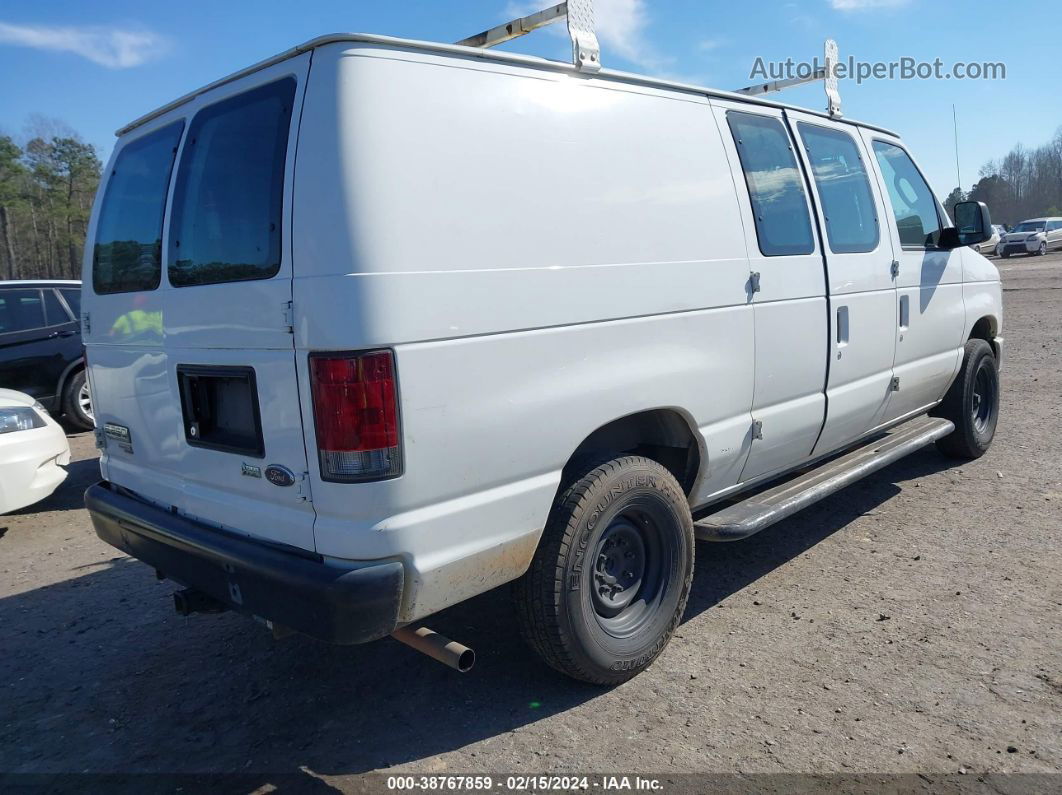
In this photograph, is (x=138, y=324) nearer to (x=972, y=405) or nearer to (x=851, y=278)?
(x=851, y=278)


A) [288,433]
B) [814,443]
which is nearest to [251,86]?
[288,433]

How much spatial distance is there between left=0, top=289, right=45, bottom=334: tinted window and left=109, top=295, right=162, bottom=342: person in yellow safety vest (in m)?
5.80

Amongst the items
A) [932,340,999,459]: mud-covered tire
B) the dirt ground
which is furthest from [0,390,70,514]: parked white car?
[932,340,999,459]: mud-covered tire

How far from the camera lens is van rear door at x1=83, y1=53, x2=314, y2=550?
2562 mm

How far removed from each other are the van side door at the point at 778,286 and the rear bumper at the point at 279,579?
2095 millimetres

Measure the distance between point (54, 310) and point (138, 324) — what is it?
6.18 metres

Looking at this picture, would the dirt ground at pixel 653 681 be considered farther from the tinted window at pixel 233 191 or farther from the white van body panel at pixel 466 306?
the tinted window at pixel 233 191

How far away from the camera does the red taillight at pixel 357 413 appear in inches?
93.4

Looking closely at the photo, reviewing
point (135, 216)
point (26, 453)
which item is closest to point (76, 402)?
point (26, 453)

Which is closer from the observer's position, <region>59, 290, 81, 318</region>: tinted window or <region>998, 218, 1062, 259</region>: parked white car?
<region>59, 290, 81, 318</region>: tinted window

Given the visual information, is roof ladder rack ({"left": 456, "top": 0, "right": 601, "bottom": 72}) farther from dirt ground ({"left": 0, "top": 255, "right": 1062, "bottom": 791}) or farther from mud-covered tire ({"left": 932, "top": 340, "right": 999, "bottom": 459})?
mud-covered tire ({"left": 932, "top": 340, "right": 999, "bottom": 459})

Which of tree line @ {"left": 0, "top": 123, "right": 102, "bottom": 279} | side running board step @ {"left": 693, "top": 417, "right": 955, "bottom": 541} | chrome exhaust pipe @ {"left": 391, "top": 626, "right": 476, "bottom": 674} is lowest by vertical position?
chrome exhaust pipe @ {"left": 391, "top": 626, "right": 476, "bottom": 674}

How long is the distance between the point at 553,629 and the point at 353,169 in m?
1.74

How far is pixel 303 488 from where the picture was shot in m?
2.52
